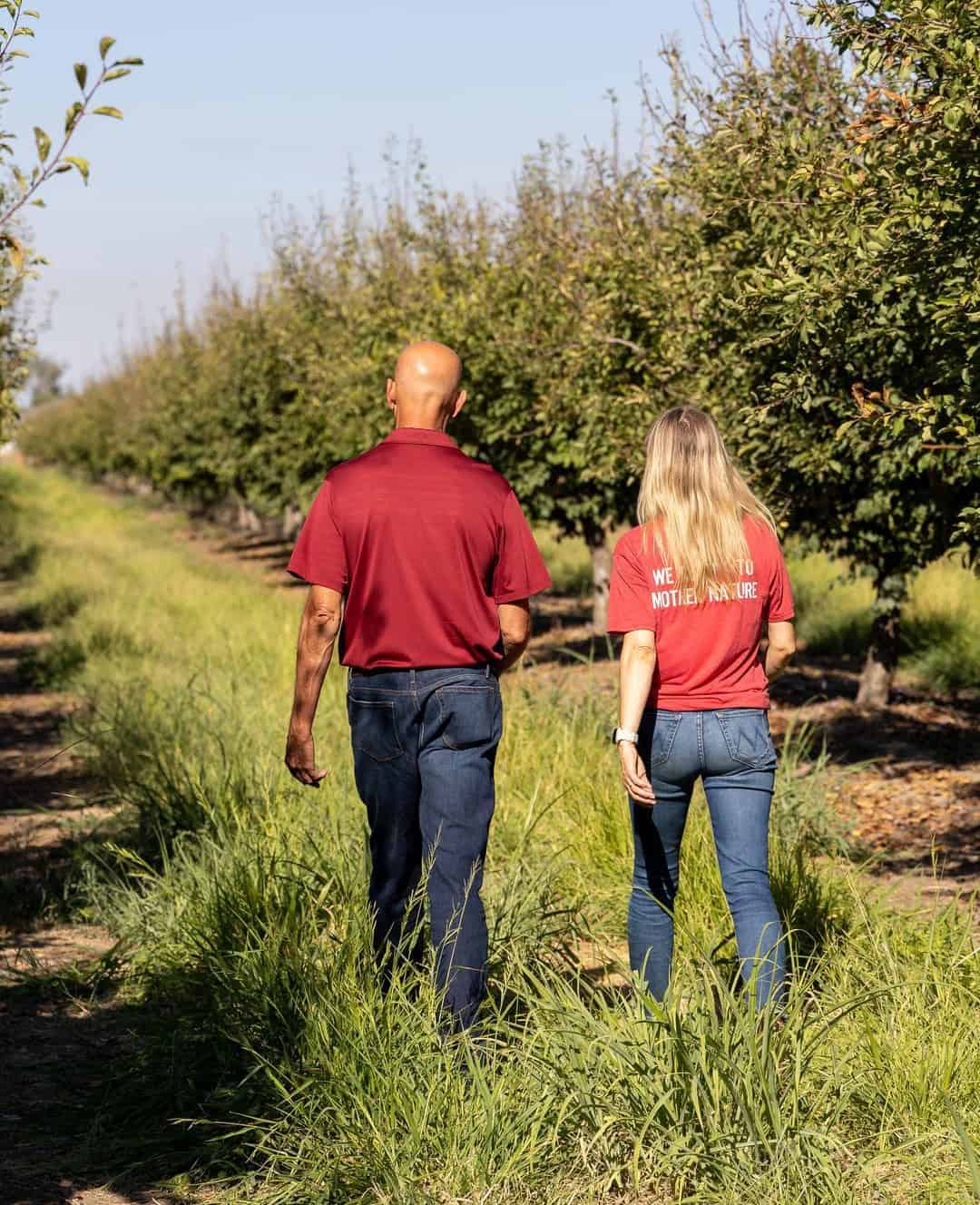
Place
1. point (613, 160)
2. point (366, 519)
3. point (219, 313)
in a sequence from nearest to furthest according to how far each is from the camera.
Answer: point (366, 519)
point (613, 160)
point (219, 313)

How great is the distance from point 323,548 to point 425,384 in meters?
0.58

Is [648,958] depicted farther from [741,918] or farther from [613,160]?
[613,160]

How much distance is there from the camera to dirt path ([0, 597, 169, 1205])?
4.08 meters

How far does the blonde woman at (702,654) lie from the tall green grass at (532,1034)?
1.35 feet

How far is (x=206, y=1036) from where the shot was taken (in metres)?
4.61

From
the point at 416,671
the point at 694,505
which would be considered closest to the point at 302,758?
the point at 416,671

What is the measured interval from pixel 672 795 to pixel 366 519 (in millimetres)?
1207

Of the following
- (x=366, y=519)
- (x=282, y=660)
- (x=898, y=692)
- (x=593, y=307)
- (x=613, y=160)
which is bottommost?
(x=898, y=692)

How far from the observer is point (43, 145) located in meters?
3.96

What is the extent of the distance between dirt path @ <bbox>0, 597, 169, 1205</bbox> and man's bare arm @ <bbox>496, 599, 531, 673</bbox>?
1.78 meters

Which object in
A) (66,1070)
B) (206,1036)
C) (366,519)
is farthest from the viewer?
(66,1070)

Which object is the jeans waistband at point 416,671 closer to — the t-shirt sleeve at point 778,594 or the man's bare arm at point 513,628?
the man's bare arm at point 513,628

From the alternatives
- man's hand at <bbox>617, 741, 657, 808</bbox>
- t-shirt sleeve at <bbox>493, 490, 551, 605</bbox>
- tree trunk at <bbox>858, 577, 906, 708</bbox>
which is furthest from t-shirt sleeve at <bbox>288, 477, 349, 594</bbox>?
tree trunk at <bbox>858, 577, 906, 708</bbox>

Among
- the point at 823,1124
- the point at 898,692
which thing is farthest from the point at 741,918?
the point at 898,692
